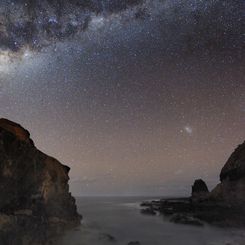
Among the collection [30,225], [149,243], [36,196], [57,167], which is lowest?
[149,243]

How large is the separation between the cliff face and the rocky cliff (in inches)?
1779

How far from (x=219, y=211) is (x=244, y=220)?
30.5 ft

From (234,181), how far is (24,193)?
56.4 meters

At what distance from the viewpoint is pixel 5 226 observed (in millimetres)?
28875

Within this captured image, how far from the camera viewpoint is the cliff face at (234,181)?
71.9m

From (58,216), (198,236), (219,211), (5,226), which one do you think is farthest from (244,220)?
(5,226)

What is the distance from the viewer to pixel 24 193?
34.0 meters

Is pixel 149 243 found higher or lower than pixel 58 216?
lower

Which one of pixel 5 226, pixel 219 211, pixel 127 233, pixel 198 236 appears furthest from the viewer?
pixel 219 211

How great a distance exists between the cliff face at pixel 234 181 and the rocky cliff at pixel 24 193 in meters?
45.2

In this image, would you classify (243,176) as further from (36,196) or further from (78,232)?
(36,196)

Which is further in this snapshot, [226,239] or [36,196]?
[226,239]

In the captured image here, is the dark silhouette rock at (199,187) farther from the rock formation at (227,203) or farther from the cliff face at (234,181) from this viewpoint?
the cliff face at (234,181)

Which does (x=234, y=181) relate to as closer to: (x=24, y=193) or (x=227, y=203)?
(x=227, y=203)
